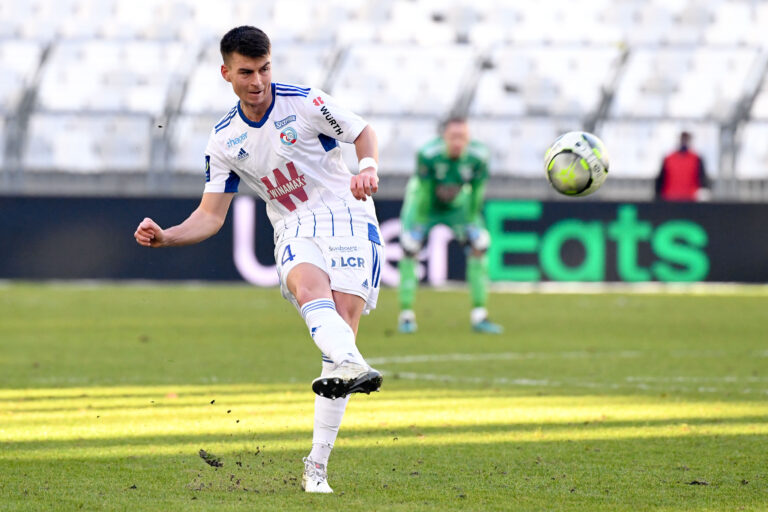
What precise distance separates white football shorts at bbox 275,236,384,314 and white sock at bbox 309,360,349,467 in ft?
1.09

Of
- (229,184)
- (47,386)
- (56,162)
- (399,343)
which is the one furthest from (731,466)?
(56,162)

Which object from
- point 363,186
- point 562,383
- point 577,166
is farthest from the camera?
point 562,383

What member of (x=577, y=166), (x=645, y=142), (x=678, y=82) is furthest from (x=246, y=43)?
(x=678, y=82)

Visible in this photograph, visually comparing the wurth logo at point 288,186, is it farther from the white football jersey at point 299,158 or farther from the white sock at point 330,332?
the white sock at point 330,332

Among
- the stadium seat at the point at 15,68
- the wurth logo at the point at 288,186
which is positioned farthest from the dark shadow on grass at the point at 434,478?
the stadium seat at the point at 15,68

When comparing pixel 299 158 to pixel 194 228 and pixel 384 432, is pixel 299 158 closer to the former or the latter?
pixel 194 228

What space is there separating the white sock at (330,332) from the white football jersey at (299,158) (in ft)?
1.43

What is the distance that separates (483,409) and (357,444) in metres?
1.42

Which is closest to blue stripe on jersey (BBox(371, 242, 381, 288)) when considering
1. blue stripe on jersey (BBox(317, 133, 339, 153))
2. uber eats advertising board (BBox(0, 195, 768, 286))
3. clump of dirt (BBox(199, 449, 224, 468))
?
blue stripe on jersey (BBox(317, 133, 339, 153))

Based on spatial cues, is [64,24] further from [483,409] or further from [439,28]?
[483,409]

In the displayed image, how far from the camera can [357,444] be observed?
6262mm

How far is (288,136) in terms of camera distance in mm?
5402

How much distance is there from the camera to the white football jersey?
5.40 m

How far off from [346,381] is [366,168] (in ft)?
3.32
